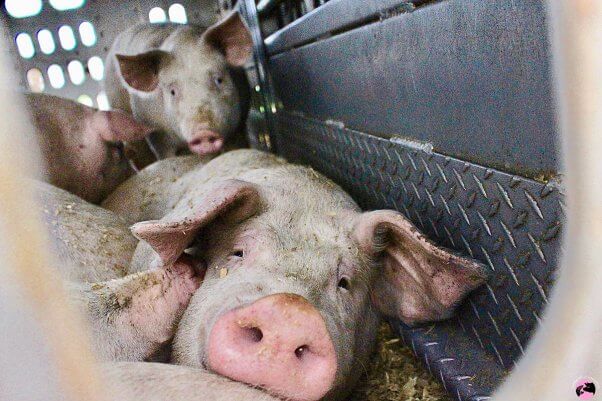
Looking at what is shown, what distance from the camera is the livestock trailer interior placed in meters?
1.39

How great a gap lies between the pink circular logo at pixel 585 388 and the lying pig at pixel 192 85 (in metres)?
3.30

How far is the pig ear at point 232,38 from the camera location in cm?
430

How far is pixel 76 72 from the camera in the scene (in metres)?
5.61

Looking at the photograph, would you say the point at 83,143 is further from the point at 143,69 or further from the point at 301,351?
the point at 301,351

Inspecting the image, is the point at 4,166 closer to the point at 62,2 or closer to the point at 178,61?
the point at 178,61

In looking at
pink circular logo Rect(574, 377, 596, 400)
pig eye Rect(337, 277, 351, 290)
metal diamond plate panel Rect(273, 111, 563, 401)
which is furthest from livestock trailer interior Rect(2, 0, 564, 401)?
pink circular logo Rect(574, 377, 596, 400)

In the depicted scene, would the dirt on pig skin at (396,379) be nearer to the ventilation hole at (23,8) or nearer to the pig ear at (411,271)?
the pig ear at (411,271)

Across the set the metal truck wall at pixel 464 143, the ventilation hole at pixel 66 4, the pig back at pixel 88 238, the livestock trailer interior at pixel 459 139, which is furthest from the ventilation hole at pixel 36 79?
the metal truck wall at pixel 464 143

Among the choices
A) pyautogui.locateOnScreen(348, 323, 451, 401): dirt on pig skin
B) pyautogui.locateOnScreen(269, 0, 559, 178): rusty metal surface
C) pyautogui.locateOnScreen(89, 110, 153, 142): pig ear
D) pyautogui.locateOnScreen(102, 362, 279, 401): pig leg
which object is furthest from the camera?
pyautogui.locateOnScreen(89, 110, 153, 142): pig ear

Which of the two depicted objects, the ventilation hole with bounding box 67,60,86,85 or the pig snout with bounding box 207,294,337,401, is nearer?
the pig snout with bounding box 207,294,337,401

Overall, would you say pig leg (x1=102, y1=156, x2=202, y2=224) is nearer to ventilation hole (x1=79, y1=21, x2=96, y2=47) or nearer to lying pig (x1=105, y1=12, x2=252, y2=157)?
lying pig (x1=105, y1=12, x2=252, y2=157)

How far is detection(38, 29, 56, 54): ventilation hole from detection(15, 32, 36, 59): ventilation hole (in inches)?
3.5

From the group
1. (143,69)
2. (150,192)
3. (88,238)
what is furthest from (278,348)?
(143,69)

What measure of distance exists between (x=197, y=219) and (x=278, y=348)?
512mm
